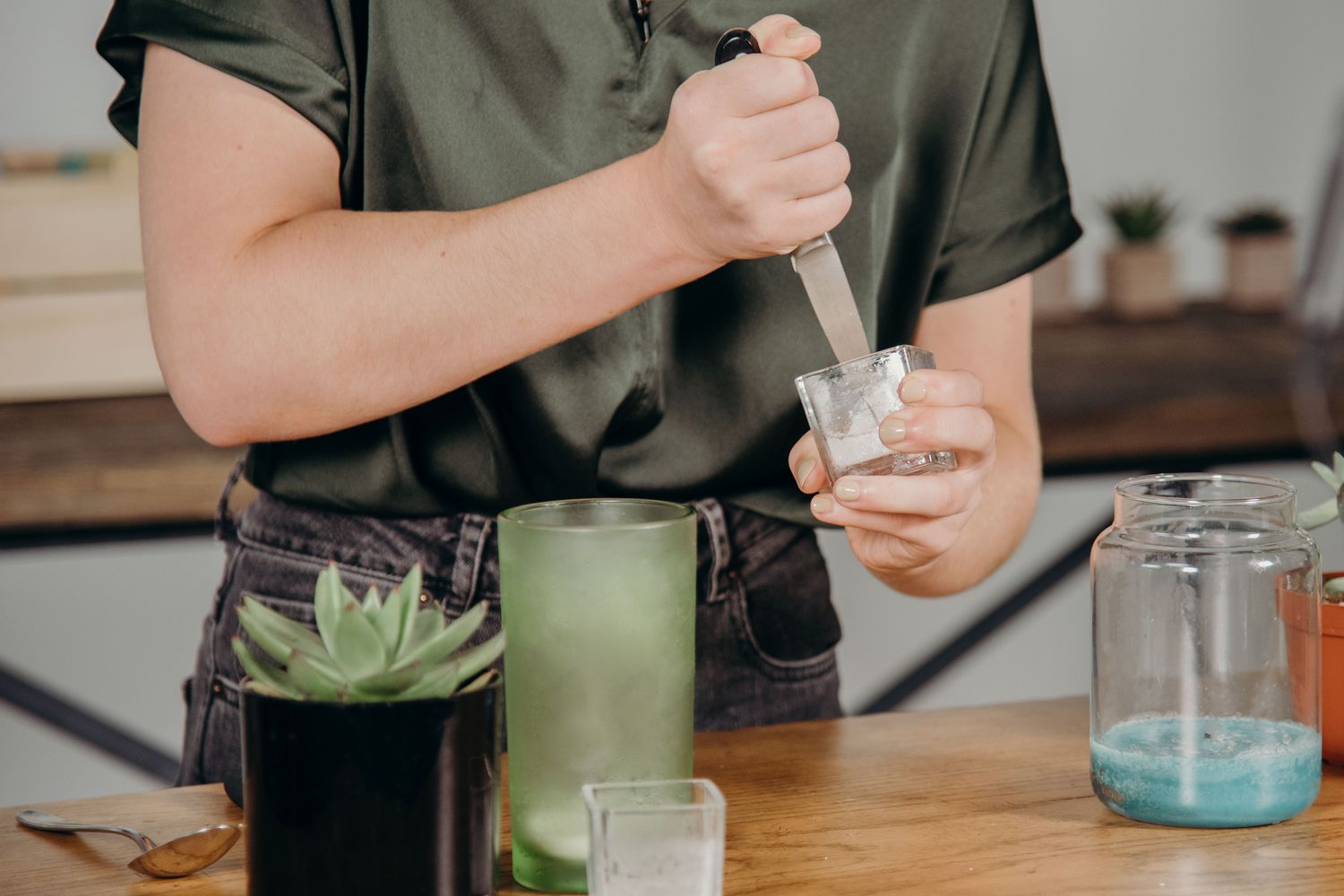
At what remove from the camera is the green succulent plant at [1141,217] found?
2.81 meters

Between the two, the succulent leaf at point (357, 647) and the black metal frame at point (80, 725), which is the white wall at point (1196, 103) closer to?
the black metal frame at point (80, 725)

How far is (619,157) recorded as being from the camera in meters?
1.03

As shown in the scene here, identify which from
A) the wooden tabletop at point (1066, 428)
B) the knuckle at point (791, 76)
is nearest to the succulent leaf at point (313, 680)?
the knuckle at point (791, 76)

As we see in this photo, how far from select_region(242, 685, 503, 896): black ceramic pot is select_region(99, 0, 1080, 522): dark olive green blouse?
1.44ft

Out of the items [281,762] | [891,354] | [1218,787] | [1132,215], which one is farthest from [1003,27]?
[1132,215]

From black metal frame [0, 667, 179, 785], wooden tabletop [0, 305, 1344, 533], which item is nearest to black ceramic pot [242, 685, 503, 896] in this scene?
wooden tabletop [0, 305, 1344, 533]

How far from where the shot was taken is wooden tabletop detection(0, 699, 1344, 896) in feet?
2.32

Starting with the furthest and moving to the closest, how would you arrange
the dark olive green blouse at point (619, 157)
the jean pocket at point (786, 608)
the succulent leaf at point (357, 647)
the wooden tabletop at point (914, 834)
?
1. the jean pocket at point (786, 608)
2. the dark olive green blouse at point (619, 157)
3. the wooden tabletop at point (914, 834)
4. the succulent leaf at point (357, 647)

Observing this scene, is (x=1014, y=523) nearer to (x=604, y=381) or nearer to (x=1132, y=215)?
(x=604, y=381)

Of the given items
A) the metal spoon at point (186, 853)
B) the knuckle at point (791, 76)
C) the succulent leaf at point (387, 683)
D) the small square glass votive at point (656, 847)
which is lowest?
the metal spoon at point (186, 853)

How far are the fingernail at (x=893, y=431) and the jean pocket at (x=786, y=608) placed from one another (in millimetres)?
369

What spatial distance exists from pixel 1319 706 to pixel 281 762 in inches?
22.4

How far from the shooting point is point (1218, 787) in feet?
2.48

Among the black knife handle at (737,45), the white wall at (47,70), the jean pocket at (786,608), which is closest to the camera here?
the black knife handle at (737,45)
